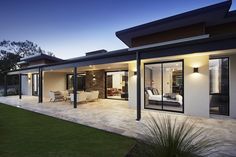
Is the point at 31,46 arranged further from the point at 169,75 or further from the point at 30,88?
the point at 169,75

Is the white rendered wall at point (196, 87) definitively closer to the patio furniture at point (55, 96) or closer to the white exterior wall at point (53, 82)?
the patio furniture at point (55, 96)

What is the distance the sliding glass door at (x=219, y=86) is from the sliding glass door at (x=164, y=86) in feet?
5.59

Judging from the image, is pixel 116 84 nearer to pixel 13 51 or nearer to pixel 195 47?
pixel 195 47

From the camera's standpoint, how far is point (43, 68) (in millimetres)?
13875

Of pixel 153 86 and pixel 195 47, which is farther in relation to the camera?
pixel 153 86

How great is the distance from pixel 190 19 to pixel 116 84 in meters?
10.1

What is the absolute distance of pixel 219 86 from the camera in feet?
27.6

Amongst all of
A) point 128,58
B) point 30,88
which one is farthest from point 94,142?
point 30,88

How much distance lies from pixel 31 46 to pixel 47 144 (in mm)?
39001

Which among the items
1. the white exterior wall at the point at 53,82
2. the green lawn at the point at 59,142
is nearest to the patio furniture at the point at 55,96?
the white exterior wall at the point at 53,82

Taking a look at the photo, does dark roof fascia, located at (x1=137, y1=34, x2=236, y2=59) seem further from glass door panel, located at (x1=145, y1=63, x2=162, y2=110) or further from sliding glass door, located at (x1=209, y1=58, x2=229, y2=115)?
sliding glass door, located at (x1=209, y1=58, x2=229, y2=115)

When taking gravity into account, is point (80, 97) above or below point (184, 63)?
below

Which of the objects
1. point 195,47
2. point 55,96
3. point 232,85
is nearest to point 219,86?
point 232,85

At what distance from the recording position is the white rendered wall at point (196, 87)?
309 inches
